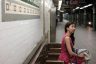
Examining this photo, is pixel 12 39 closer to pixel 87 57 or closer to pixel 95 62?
pixel 87 57

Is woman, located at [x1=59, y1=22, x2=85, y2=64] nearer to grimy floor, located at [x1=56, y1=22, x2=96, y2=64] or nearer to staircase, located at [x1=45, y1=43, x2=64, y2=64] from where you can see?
staircase, located at [x1=45, y1=43, x2=64, y2=64]

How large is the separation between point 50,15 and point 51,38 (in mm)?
978

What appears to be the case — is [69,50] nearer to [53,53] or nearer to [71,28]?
[71,28]

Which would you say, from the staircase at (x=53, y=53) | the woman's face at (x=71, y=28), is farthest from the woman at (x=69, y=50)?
the staircase at (x=53, y=53)

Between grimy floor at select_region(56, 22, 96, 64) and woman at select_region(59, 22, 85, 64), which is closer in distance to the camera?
woman at select_region(59, 22, 85, 64)

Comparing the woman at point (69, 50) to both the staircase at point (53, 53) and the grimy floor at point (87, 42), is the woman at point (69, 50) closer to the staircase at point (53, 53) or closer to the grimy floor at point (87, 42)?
the staircase at point (53, 53)

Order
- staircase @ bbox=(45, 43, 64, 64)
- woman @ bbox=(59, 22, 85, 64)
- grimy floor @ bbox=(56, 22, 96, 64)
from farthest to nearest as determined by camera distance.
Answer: grimy floor @ bbox=(56, 22, 96, 64), staircase @ bbox=(45, 43, 64, 64), woman @ bbox=(59, 22, 85, 64)

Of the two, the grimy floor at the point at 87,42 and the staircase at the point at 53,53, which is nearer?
the staircase at the point at 53,53

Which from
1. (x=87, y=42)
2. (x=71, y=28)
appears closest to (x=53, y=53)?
(x=71, y=28)

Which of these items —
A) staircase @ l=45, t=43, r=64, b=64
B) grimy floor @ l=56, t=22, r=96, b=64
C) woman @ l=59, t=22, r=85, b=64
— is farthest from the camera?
grimy floor @ l=56, t=22, r=96, b=64

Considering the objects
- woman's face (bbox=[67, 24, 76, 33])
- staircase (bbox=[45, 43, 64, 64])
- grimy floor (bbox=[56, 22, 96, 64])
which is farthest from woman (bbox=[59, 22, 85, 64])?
grimy floor (bbox=[56, 22, 96, 64])

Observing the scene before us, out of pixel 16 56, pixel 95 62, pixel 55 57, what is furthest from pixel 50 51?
pixel 16 56

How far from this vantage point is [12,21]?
7.96 feet

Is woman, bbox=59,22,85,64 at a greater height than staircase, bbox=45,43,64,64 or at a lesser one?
greater
